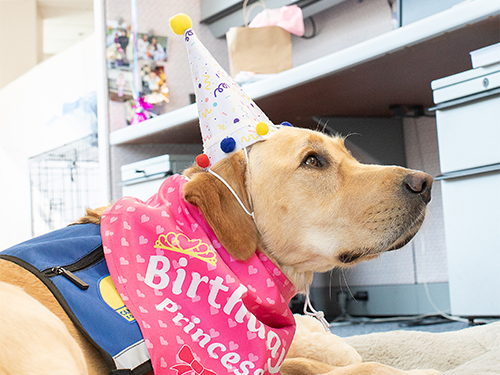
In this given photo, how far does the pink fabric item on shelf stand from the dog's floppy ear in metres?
1.56

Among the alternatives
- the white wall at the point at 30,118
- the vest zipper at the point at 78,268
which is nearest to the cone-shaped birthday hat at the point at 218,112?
the vest zipper at the point at 78,268

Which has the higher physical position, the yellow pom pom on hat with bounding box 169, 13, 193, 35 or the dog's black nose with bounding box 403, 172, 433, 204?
the yellow pom pom on hat with bounding box 169, 13, 193, 35

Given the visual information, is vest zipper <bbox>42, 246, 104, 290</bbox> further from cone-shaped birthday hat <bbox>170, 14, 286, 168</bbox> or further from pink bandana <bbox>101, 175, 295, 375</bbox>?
cone-shaped birthday hat <bbox>170, 14, 286, 168</bbox>

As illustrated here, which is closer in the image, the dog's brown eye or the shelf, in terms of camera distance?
the dog's brown eye

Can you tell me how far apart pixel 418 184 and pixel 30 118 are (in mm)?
4692

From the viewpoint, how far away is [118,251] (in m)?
0.89

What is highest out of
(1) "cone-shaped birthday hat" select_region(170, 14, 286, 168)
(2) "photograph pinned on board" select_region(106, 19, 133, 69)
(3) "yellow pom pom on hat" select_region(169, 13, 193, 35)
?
(2) "photograph pinned on board" select_region(106, 19, 133, 69)

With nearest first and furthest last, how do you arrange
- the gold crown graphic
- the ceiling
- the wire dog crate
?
the gold crown graphic
the wire dog crate
the ceiling

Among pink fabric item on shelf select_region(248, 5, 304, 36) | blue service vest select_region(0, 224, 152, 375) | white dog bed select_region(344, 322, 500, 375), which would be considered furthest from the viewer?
pink fabric item on shelf select_region(248, 5, 304, 36)

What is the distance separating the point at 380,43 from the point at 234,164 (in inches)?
28.5

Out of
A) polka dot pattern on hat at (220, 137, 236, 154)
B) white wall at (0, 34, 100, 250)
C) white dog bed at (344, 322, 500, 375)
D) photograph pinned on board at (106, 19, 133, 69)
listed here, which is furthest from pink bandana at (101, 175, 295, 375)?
white wall at (0, 34, 100, 250)

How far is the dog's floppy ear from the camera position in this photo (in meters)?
0.91

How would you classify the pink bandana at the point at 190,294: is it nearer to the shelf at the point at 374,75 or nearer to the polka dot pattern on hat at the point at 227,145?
the polka dot pattern on hat at the point at 227,145

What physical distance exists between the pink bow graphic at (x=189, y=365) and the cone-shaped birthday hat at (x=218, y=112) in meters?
0.35
